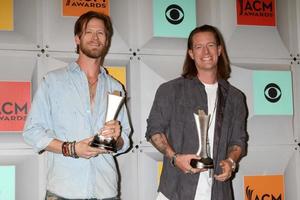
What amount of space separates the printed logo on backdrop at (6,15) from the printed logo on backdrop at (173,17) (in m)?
1.10

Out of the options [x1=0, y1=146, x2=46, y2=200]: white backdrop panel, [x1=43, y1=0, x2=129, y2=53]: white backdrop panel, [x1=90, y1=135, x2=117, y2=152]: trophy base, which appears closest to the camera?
[x1=90, y1=135, x2=117, y2=152]: trophy base

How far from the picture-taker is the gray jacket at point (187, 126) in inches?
95.0

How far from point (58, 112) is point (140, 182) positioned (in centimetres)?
103

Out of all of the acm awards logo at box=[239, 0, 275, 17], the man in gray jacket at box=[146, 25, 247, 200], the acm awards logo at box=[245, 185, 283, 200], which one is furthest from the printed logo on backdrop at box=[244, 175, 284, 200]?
the acm awards logo at box=[239, 0, 275, 17]

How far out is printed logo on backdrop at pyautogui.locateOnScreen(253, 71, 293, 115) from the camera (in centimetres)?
337

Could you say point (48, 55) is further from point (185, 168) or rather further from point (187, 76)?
point (185, 168)

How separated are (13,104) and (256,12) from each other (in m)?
2.18

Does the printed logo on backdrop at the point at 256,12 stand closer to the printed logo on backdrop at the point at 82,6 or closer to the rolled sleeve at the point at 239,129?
the rolled sleeve at the point at 239,129

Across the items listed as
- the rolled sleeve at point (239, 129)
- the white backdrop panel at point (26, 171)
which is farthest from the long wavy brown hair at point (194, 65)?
the white backdrop panel at point (26, 171)

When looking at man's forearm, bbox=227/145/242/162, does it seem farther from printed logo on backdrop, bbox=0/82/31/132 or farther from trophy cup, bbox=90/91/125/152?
printed logo on backdrop, bbox=0/82/31/132

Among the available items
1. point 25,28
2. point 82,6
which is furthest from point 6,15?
point 82,6

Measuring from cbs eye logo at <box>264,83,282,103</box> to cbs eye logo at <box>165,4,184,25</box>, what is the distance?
0.96 m

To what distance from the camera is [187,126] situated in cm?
251

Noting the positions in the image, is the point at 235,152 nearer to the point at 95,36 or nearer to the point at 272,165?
the point at 272,165
